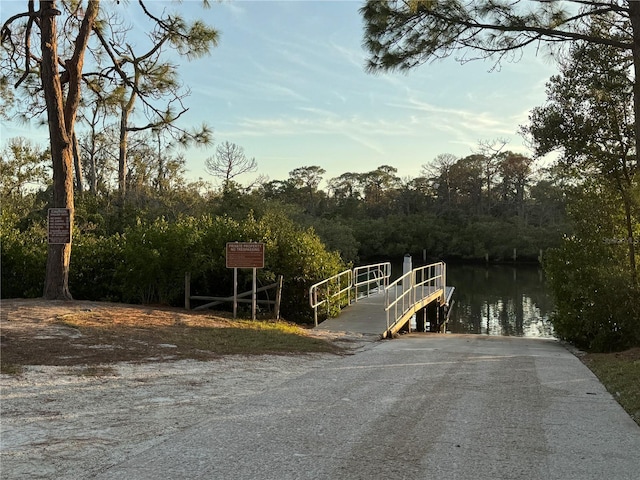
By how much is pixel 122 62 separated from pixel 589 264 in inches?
474

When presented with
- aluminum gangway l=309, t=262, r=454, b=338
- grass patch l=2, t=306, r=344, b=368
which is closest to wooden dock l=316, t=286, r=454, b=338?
aluminum gangway l=309, t=262, r=454, b=338

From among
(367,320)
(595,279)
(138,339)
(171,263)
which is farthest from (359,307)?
(138,339)

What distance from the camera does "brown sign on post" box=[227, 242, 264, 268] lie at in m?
11.2

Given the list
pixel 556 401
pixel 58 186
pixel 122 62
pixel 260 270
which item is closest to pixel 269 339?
pixel 260 270

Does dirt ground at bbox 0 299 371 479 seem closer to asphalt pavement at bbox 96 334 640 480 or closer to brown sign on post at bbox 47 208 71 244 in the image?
asphalt pavement at bbox 96 334 640 480

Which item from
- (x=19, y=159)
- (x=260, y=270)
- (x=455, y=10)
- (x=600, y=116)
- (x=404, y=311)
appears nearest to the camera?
(x=455, y=10)

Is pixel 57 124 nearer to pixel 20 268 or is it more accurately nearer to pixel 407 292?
pixel 20 268

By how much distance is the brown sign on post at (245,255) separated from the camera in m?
11.2

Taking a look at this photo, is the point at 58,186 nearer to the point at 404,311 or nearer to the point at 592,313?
the point at 404,311

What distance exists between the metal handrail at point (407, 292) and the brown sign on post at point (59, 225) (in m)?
6.79

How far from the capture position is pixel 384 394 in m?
5.61

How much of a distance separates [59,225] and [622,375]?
34.4 feet

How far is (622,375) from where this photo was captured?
684 centimetres

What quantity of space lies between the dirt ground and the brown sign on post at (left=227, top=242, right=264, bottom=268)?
6.72 ft
